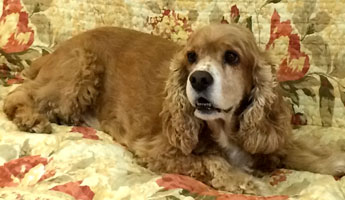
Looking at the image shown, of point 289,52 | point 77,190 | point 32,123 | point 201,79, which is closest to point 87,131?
point 32,123

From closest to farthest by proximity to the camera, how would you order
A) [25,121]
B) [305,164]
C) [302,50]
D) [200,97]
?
[200,97]
[305,164]
[25,121]
[302,50]

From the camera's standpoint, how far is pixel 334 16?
8.23ft

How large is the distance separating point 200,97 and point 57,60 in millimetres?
886

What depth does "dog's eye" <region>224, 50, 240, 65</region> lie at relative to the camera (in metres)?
2.03

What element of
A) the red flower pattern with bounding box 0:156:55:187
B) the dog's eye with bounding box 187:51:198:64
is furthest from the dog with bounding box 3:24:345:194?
the red flower pattern with bounding box 0:156:55:187

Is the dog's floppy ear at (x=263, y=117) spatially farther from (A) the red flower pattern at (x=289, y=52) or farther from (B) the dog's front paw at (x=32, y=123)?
(B) the dog's front paw at (x=32, y=123)

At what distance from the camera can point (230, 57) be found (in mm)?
2033

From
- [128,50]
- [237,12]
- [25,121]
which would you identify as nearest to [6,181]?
[25,121]

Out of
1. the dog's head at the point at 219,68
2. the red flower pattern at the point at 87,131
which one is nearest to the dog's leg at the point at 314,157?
the dog's head at the point at 219,68

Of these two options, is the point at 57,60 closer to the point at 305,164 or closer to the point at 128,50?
the point at 128,50

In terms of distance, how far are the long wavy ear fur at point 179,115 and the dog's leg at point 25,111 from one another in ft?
1.74

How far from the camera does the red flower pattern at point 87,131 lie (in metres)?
2.39

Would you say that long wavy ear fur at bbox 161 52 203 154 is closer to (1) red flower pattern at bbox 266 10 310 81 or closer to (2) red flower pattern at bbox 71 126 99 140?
(2) red flower pattern at bbox 71 126 99 140

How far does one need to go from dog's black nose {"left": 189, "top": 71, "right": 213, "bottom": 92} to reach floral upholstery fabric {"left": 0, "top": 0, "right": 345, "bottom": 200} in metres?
0.33
